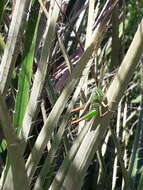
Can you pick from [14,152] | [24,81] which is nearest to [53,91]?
[24,81]


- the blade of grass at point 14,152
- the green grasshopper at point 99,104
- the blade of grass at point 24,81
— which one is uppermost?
the blade of grass at point 24,81

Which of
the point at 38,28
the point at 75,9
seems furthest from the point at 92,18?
the point at 75,9

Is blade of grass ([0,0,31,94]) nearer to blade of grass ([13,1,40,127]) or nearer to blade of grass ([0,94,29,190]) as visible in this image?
blade of grass ([13,1,40,127])

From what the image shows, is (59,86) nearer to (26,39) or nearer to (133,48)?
(26,39)

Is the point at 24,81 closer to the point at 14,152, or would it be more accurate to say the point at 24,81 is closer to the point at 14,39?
the point at 14,39

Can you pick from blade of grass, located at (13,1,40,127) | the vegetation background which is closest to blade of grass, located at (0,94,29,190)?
the vegetation background

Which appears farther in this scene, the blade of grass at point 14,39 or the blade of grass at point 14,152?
the blade of grass at point 14,39

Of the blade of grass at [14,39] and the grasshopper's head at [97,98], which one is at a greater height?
the blade of grass at [14,39]

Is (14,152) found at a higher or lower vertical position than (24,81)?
lower

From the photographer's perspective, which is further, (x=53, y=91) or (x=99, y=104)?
(x=53, y=91)

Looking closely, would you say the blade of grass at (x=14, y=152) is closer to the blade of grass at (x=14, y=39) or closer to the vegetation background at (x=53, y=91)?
the vegetation background at (x=53, y=91)

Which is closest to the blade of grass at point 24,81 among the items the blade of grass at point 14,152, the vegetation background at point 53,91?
the vegetation background at point 53,91
